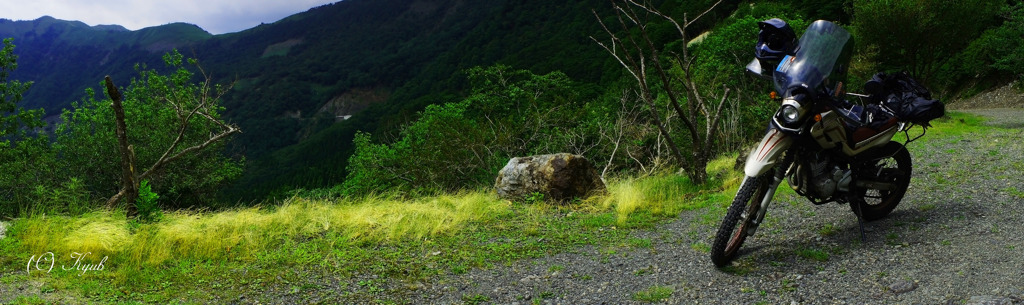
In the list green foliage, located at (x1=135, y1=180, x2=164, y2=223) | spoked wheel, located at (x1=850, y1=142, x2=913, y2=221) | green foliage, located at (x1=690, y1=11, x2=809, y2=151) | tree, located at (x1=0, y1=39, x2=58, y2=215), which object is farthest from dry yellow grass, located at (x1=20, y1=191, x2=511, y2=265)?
tree, located at (x1=0, y1=39, x2=58, y2=215)

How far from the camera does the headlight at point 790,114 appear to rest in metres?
3.96

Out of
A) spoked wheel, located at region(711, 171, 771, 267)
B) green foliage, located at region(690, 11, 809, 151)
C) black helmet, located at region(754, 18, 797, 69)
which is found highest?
black helmet, located at region(754, 18, 797, 69)

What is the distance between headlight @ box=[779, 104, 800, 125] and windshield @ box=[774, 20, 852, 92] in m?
0.19

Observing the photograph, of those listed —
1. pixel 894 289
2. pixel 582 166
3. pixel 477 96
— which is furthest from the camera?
pixel 477 96

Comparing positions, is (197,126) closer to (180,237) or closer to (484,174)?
(484,174)

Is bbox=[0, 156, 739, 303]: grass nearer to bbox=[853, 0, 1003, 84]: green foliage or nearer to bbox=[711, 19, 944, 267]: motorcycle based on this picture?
bbox=[711, 19, 944, 267]: motorcycle

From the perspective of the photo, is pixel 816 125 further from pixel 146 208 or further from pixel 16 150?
pixel 16 150

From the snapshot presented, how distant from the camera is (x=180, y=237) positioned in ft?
Result: 17.9

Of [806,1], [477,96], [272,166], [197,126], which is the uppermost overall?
[197,126]

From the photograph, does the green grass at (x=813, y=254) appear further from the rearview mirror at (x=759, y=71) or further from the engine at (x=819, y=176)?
the rearview mirror at (x=759, y=71)

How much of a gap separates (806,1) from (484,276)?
5300 centimetres

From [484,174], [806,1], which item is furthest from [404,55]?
[484,174]

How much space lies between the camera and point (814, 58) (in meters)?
4.18

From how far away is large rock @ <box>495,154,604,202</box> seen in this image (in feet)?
23.9
